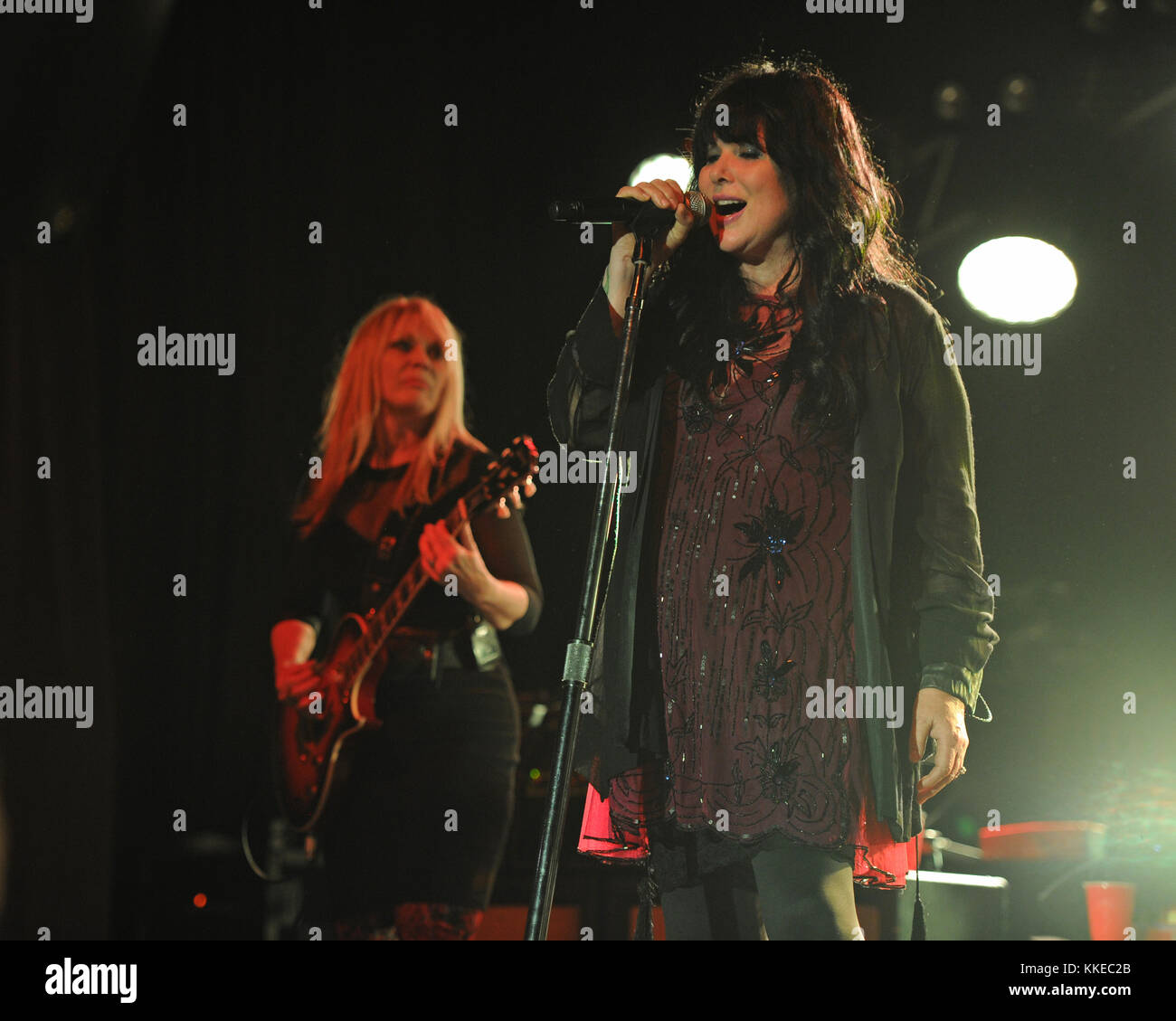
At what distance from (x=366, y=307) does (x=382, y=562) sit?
56 cm

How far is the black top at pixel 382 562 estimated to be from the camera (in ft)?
7.81

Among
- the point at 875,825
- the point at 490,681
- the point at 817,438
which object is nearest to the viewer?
the point at 875,825

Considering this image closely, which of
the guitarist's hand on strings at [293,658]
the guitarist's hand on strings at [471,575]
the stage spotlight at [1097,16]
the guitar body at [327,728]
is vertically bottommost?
the guitar body at [327,728]

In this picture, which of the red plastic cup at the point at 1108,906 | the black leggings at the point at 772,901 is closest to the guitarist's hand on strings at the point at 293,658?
the black leggings at the point at 772,901

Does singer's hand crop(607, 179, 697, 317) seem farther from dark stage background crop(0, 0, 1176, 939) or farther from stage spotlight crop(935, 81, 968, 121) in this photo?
stage spotlight crop(935, 81, 968, 121)

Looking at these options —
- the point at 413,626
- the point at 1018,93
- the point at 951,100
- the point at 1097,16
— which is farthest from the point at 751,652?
the point at 1097,16

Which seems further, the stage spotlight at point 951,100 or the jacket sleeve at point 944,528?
the stage spotlight at point 951,100

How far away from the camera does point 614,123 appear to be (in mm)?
2559

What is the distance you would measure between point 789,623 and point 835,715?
14cm

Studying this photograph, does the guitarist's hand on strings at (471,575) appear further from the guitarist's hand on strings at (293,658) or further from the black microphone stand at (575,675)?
the black microphone stand at (575,675)

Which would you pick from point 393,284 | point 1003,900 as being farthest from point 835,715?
point 393,284

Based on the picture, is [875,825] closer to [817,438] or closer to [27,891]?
[817,438]

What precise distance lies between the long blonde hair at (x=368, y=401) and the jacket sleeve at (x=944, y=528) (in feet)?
3.41

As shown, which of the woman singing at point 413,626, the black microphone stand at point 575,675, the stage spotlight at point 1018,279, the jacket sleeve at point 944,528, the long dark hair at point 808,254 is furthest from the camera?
the stage spotlight at point 1018,279
